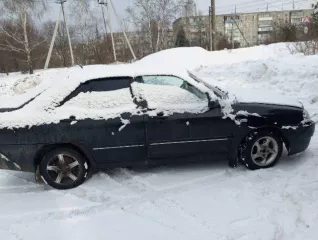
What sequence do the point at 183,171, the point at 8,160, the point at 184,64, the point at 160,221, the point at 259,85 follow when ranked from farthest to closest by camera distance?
the point at 184,64 < the point at 259,85 < the point at 183,171 < the point at 8,160 < the point at 160,221

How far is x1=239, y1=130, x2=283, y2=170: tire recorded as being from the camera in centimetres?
457

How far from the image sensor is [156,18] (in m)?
37.7

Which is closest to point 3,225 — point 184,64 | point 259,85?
point 259,85

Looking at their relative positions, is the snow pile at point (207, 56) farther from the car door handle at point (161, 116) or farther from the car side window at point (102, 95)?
the car door handle at point (161, 116)

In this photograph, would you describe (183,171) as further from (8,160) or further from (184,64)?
(184,64)

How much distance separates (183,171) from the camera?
15.7 ft

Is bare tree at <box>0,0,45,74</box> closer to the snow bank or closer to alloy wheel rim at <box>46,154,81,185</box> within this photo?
the snow bank

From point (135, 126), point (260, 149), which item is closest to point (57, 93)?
point (135, 126)

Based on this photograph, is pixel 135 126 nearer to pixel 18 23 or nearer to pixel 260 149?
pixel 260 149

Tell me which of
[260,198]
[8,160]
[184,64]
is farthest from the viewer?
[184,64]

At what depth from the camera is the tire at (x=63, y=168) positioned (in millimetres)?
4375

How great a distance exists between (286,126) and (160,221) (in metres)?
2.26

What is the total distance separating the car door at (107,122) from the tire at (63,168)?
0.70 feet

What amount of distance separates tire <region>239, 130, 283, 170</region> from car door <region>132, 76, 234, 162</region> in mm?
274
